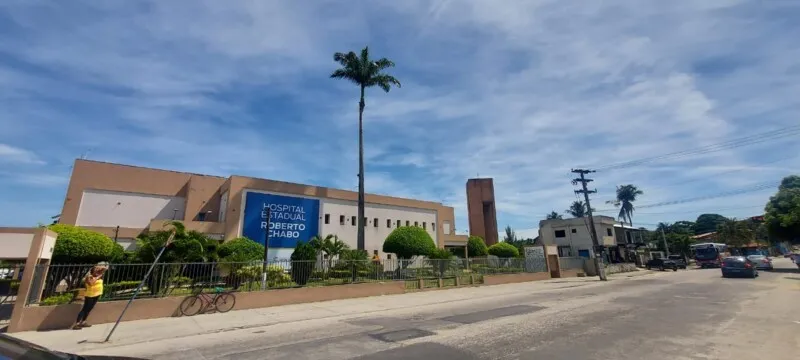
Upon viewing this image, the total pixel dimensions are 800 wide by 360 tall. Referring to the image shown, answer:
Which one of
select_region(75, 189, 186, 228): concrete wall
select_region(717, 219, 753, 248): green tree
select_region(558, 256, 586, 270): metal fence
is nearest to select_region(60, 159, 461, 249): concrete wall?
select_region(75, 189, 186, 228): concrete wall

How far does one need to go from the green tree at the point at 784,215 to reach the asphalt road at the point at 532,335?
23837 millimetres

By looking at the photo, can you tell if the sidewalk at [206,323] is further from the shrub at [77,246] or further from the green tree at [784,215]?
the green tree at [784,215]

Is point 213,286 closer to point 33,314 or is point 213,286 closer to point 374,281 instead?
point 33,314

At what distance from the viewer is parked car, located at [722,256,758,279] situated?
2486cm

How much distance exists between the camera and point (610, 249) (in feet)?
173

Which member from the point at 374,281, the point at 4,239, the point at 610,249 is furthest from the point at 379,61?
the point at 610,249

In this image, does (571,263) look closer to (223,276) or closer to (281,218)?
(281,218)

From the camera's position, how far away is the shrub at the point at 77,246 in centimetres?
1340

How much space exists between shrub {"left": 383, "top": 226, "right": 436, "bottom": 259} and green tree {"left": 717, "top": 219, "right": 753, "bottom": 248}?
66.3 meters

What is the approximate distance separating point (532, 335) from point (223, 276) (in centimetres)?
1161

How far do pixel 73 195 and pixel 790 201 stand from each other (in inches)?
2395

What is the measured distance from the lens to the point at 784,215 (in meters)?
29.6

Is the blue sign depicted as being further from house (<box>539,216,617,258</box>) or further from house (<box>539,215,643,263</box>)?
house (<box>539,215,643,263</box>)

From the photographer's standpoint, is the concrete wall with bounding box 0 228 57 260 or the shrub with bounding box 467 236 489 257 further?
the shrub with bounding box 467 236 489 257
